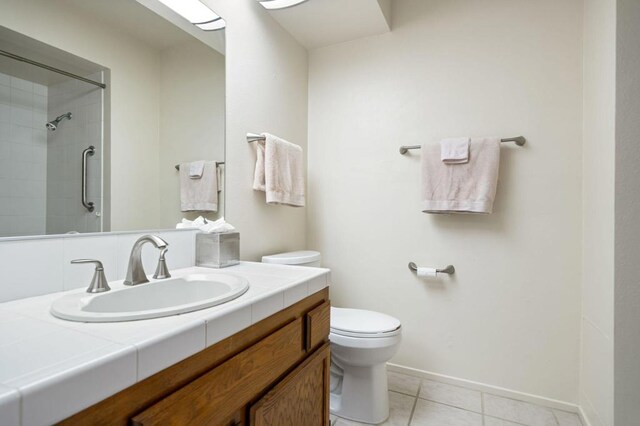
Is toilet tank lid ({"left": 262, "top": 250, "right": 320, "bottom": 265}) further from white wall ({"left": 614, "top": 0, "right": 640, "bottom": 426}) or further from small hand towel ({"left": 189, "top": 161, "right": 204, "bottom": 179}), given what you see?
white wall ({"left": 614, "top": 0, "right": 640, "bottom": 426})

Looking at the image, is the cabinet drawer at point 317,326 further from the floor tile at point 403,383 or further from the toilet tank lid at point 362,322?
the floor tile at point 403,383

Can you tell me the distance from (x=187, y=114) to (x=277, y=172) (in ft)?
1.79

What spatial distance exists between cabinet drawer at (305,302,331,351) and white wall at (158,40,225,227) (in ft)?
2.18

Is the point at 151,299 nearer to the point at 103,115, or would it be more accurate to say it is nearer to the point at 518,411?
the point at 103,115

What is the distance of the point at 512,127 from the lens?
5.77 feet

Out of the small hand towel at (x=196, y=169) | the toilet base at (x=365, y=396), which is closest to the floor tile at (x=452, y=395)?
the toilet base at (x=365, y=396)

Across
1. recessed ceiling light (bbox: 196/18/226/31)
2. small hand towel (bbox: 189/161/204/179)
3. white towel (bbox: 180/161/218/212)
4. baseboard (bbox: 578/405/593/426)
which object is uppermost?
recessed ceiling light (bbox: 196/18/226/31)

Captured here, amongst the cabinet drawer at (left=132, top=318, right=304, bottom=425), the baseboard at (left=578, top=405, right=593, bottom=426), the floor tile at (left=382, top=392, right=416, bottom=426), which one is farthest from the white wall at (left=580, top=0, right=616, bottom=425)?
the cabinet drawer at (left=132, top=318, right=304, bottom=425)

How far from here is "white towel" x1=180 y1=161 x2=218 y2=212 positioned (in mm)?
1347

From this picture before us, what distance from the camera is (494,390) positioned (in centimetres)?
181

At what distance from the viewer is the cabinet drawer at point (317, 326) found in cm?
109

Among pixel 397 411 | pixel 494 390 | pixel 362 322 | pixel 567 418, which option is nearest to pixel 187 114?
pixel 362 322

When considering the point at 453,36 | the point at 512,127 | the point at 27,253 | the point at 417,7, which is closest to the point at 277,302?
the point at 27,253

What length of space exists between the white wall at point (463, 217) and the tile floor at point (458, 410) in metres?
0.10
